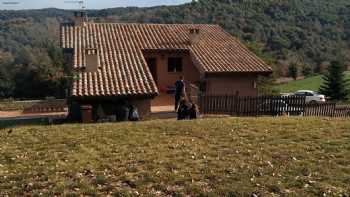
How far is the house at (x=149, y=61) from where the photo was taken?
21233 mm

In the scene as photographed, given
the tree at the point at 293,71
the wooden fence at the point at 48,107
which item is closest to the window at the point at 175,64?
the wooden fence at the point at 48,107

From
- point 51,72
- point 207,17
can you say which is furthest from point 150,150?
point 207,17

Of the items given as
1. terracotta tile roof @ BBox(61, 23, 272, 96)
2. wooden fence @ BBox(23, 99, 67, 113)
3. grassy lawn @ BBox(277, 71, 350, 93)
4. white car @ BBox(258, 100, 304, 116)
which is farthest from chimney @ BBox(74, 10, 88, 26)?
grassy lawn @ BBox(277, 71, 350, 93)

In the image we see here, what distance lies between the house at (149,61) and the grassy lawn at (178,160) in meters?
6.42

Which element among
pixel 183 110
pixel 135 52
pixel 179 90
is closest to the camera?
pixel 183 110

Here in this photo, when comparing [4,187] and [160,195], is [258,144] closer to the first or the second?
[160,195]

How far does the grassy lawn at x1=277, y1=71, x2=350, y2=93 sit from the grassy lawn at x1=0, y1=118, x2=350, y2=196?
1969 inches

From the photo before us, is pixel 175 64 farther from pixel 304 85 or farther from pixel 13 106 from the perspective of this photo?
pixel 304 85

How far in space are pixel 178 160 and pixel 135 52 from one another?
15935 millimetres

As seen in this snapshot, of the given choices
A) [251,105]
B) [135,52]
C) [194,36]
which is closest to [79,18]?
[135,52]

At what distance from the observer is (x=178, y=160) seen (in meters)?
10.4

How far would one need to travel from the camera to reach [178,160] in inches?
411

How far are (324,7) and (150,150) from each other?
9181cm

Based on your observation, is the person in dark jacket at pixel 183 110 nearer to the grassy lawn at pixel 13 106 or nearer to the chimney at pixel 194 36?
the chimney at pixel 194 36
